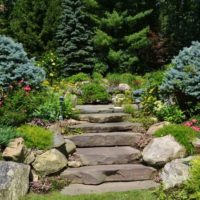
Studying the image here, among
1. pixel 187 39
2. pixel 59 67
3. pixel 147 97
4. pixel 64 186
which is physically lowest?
pixel 64 186

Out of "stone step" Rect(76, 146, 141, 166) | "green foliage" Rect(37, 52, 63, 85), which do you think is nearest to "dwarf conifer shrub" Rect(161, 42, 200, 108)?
"stone step" Rect(76, 146, 141, 166)

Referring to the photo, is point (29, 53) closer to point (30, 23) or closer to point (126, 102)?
point (30, 23)

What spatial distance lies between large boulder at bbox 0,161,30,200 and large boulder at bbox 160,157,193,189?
6.99ft

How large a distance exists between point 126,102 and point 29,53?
605 cm

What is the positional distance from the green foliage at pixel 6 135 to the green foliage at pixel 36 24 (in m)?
8.67

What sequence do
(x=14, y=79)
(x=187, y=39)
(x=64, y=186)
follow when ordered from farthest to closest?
(x=187, y=39) → (x=14, y=79) → (x=64, y=186)

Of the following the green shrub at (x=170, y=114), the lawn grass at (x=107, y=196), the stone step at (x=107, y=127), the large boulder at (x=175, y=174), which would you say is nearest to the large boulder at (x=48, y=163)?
the lawn grass at (x=107, y=196)

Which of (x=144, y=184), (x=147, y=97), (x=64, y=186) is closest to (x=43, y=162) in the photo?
(x=64, y=186)

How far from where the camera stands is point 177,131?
913cm

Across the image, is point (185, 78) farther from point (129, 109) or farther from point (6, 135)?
point (6, 135)

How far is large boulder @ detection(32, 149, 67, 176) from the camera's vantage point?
333 inches

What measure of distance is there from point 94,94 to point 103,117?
2.03 metres

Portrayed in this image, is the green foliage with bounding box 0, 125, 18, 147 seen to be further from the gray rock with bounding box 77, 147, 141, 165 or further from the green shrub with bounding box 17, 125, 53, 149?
the gray rock with bounding box 77, 147, 141, 165

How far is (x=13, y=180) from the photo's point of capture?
Answer: 7.54m
